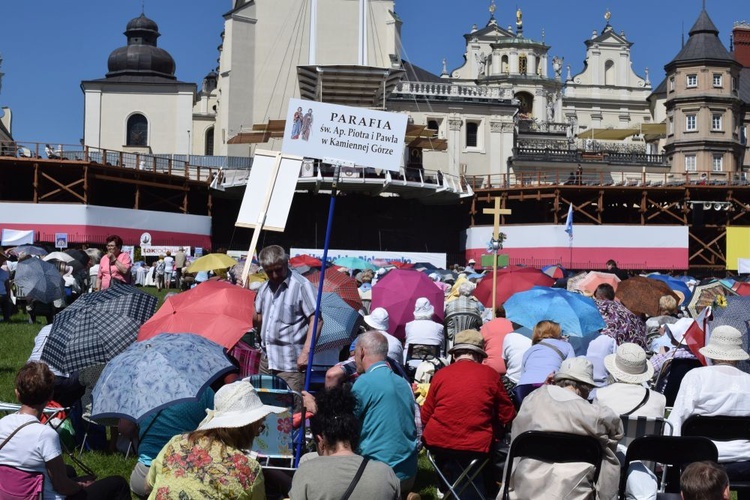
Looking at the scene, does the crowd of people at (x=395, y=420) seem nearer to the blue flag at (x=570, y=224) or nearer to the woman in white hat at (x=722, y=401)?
the woman in white hat at (x=722, y=401)

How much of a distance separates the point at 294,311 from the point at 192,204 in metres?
41.3

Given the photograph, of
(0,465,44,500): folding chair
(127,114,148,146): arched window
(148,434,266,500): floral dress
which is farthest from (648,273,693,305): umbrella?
(127,114,148,146): arched window

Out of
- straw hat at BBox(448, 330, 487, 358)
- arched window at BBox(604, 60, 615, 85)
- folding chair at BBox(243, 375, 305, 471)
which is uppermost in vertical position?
arched window at BBox(604, 60, 615, 85)

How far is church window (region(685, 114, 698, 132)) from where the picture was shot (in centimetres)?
7306

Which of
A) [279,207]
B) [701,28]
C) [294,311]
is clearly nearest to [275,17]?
[701,28]

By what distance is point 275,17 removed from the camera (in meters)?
61.4

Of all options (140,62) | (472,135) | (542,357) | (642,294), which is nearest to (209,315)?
(542,357)

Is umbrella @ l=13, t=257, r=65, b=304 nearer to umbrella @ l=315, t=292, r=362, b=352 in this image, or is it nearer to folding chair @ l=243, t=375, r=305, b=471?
umbrella @ l=315, t=292, r=362, b=352

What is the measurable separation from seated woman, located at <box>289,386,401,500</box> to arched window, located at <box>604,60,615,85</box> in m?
91.4

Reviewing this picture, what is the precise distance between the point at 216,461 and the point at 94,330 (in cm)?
439

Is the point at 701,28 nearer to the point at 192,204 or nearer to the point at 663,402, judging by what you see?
the point at 192,204

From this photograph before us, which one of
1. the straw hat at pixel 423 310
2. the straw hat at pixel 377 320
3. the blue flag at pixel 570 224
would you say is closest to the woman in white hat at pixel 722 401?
the straw hat at pixel 377 320

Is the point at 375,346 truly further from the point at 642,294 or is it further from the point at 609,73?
the point at 609,73

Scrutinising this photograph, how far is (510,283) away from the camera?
19.2 meters
